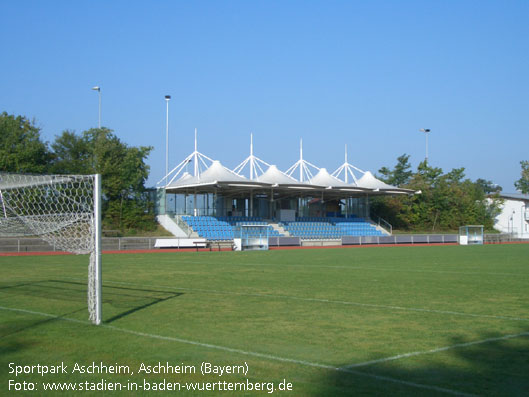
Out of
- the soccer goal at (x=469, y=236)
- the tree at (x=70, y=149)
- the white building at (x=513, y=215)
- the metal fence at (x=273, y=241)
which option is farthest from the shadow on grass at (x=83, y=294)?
the white building at (x=513, y=215)

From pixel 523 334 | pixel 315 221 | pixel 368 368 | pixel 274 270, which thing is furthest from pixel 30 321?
pixel 315 221

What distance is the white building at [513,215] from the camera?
2721 inches

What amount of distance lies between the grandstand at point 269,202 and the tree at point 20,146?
1073 cm

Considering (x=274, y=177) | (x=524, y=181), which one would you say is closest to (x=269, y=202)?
(x=274, y=177)

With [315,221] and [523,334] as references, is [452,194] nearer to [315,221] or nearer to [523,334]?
[315,221]

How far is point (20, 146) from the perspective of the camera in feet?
Result: 137

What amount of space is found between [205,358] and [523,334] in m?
4.90

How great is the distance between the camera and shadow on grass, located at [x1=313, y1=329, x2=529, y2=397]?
551cm

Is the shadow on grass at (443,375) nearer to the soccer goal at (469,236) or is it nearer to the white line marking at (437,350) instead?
the white line marking at (437,350)

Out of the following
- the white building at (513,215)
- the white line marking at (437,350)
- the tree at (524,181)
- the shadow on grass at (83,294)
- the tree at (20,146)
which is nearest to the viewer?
the white line marking at (437,350)

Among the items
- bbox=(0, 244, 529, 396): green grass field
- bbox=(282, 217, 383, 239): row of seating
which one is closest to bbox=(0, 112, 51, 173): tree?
bbox=(282, 217, 383, 239): row of seating

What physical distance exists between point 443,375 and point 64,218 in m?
8.04

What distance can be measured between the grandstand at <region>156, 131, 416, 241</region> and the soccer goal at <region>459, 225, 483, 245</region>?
8.40 m

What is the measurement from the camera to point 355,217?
2338 inches
